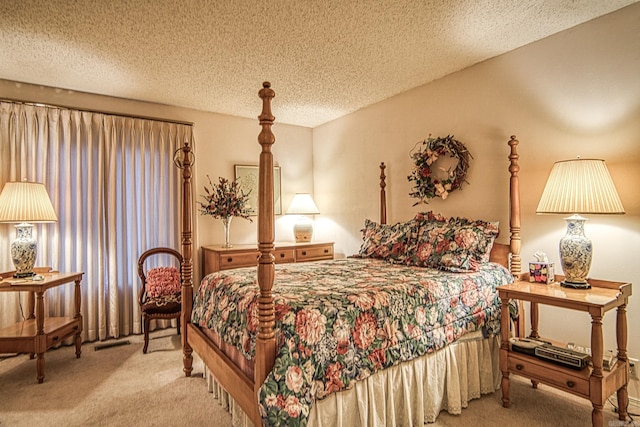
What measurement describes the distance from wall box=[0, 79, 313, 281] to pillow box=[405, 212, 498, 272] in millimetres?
2312

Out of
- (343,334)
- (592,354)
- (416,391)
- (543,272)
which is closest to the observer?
(343,334)

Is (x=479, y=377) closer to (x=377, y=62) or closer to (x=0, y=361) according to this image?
(x=377, y=62)

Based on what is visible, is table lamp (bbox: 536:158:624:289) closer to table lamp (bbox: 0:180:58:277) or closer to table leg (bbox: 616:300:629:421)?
table leg (bbox: 616:300:629:421)

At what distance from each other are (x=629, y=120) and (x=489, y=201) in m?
1.08

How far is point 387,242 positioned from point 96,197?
10.2 ft

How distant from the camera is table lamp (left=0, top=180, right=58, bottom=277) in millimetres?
2844

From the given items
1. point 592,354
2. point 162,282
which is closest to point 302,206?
point 162,282

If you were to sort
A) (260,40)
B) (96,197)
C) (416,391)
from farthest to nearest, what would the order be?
(96,197) < (260,40) < (416,391)

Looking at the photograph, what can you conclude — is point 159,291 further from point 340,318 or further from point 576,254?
point 576,254

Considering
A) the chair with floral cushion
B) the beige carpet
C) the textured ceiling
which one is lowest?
the beige carpet

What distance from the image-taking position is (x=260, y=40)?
266 centimetres

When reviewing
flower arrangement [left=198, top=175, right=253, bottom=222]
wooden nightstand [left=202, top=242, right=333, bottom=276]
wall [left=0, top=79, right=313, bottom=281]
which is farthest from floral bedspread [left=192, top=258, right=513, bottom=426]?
wall [left=0, top=79, right=313, bottom=281]

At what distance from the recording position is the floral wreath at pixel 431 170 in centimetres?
324

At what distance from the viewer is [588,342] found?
2473 millimetres
